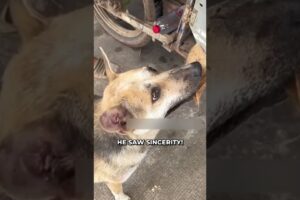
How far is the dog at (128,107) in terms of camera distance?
3469 millimetres

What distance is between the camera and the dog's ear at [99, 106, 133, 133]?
11.4 ft

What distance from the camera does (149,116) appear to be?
11.4 ft

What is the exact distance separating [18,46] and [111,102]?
675 millimetres

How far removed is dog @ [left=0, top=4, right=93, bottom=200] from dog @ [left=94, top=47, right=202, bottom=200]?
0.09 meters

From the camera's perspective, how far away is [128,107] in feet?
11.4

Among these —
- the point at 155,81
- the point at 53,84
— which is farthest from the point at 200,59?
the point at 53,84

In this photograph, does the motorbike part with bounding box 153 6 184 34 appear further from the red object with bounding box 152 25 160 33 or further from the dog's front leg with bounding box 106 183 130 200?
the dog's front leg with bounding box 106 183 130 200

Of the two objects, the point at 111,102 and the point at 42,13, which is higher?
the point at 42,13

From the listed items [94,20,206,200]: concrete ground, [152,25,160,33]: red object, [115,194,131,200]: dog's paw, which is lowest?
[115,194,131,200]: dog's paw

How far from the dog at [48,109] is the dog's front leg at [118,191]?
0.20 metres

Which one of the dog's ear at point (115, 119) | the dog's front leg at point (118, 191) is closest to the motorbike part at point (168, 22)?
the dog's ear at point (115, 119)

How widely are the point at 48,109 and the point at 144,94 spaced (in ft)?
1.94

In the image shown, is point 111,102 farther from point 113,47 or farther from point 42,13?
point 42,13

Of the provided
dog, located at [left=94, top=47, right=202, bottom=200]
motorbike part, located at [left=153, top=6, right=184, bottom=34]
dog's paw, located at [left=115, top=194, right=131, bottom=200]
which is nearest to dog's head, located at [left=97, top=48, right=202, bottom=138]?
dog, located at [left=94, top=47, right=202, bottom=200]
